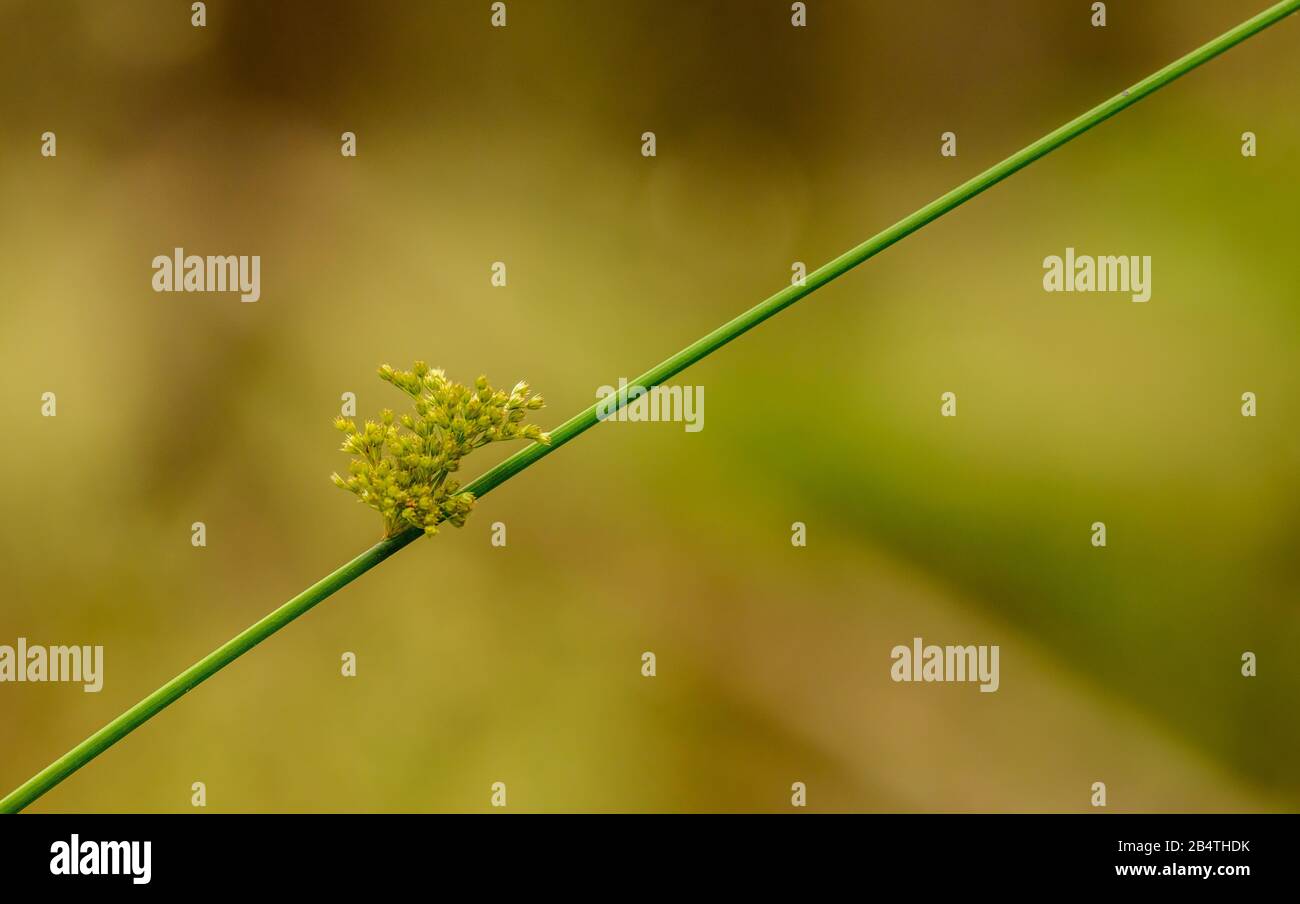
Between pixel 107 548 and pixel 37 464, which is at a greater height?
pixel 37 464

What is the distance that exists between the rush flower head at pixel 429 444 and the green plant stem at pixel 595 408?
0.02 metres

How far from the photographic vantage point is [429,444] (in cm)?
87

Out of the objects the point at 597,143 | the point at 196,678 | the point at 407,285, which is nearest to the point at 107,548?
the point at 407,285

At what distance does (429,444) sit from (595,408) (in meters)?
0.18

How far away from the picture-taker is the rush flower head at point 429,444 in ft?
2.75

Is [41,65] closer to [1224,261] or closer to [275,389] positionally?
[275,389]

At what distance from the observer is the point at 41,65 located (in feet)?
8.88

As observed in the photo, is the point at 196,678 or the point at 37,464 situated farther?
the point at 37,464

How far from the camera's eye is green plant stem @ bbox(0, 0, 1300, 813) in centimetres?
77

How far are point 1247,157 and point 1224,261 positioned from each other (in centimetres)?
34

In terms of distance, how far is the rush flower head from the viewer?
84 centimetres

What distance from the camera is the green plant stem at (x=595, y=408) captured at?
0.77m

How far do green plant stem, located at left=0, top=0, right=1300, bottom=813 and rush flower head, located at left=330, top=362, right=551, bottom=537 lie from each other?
0.08ft

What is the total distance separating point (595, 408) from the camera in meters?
0.82
